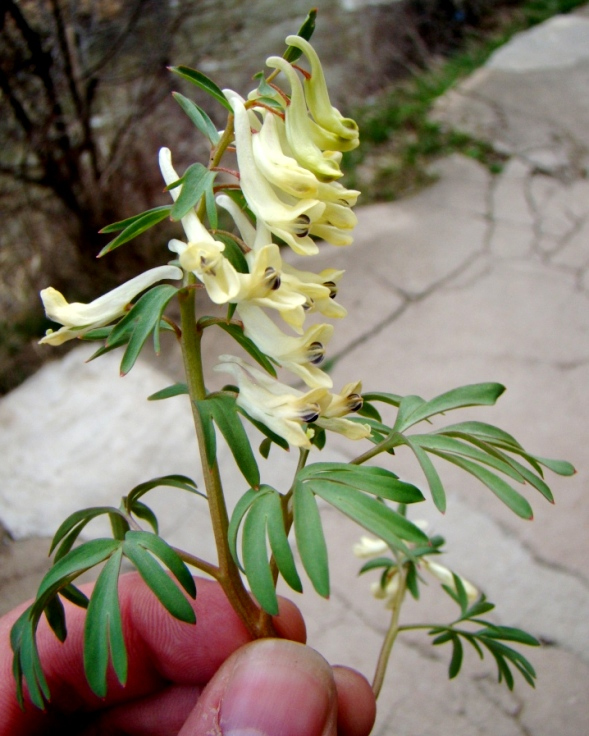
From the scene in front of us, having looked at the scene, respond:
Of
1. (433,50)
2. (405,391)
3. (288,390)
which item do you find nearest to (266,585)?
(288,390)

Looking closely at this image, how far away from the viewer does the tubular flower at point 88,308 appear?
2.11ft

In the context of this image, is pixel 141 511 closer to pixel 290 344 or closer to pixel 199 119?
pixel 290 344

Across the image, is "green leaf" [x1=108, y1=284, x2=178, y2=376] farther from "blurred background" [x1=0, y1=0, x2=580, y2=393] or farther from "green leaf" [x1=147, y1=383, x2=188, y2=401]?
"blurred background" [x1=0, y1=0, x2=580, y2=393]

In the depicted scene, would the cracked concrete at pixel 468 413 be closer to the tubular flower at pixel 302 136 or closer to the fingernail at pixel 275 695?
the fingernail at pixel 275 695

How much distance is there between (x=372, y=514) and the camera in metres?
0.59

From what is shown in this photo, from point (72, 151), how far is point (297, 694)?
6.57 ft

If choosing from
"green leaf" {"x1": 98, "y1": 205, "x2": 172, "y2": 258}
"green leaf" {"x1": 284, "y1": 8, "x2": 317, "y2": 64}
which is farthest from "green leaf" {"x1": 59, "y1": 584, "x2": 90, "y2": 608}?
"green leaf" {"x1": 284, "y1": 8, "x2": 317, "y2": 64}

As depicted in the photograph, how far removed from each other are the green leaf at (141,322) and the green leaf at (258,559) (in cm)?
17

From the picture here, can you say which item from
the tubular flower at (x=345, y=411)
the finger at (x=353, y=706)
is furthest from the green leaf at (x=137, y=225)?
the finger at (x=353, y=706)

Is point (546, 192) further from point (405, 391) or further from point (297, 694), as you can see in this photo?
point (297, 694)

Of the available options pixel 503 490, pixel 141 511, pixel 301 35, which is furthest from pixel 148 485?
pixel 301 35

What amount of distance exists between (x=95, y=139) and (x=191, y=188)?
2002 millimetres

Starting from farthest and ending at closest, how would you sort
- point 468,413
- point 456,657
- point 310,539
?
point 468,413 → point 456,657 → point 310,539

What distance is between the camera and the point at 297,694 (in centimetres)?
71
